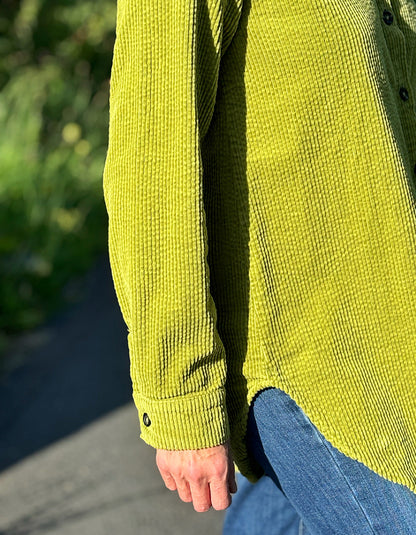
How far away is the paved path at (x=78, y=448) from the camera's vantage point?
2896mm

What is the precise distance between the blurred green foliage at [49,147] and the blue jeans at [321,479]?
3.17 meters

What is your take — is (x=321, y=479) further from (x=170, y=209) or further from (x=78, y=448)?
(x=78, y=448)

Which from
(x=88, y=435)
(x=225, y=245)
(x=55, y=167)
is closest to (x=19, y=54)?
(x=55, y=167)

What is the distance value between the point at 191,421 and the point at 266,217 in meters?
0.38

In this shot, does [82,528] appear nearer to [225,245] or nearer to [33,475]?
[33,475]

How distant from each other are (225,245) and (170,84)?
0.31 meters

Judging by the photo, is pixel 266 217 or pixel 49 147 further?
pixel 49 147

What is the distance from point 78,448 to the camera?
3344 mm

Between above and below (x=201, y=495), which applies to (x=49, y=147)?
below

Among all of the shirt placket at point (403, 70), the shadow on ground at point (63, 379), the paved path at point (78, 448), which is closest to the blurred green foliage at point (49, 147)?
the shadow on ground at point (63, 379)

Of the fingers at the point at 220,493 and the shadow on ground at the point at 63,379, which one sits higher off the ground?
the fingers at the point at 220,493

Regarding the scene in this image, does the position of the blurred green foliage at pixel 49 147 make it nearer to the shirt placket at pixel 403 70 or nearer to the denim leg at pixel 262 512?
the denim leg at pixel 262 512

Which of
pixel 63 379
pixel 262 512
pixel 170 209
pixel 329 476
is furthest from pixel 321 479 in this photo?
pixel 63 379

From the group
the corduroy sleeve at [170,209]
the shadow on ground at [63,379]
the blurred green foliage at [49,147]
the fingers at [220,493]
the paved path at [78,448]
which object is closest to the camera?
the corduroy sleeve at [170,209]
